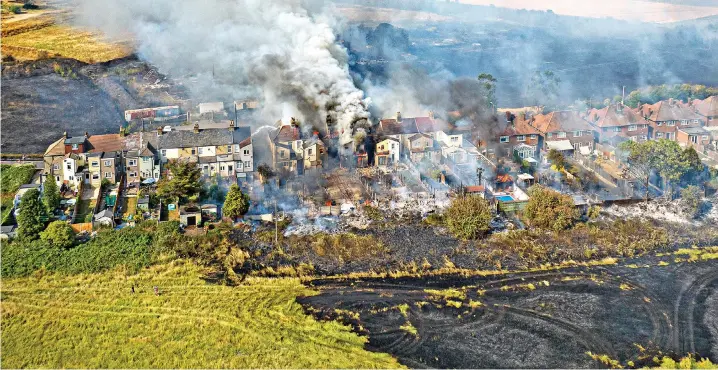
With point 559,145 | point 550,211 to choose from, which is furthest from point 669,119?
point 550,211

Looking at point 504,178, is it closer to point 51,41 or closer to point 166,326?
point 166,326

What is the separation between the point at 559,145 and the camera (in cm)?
4738

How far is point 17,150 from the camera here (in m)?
48.1

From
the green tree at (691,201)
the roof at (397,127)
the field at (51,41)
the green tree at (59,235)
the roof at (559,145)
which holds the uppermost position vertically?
the field at (51,41)

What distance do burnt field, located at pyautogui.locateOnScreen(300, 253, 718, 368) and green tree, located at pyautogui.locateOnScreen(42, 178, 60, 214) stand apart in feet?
54.4

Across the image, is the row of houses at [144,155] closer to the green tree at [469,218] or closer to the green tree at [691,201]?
the green tree at [469,218]

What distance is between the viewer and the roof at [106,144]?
135ft

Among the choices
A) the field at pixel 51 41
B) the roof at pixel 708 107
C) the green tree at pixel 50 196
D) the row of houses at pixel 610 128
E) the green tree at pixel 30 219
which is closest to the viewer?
the green tree at pixel 30 219

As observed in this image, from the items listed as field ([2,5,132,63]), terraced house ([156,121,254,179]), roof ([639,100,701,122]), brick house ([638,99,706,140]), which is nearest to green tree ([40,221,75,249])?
terraced house ([156,121,254,179])

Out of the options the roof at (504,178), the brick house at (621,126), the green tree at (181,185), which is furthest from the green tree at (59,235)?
the brick house at (621,126)

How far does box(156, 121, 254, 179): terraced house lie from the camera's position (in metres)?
41.0

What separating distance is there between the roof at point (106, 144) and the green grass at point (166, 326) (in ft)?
43.1

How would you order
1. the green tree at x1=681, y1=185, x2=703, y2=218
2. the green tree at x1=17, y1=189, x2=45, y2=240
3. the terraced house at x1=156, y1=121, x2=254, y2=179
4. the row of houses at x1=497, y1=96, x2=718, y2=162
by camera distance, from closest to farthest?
the green tree at x1=17, y1=189, x2=45, y2=240
the green tree at x1=681, y1=185, x2=703, y2=218
the terraced house at x1=156, y1=121, x2=254, y2=179
the row of houses at x1=497, y1=96, x2=718, y2=162

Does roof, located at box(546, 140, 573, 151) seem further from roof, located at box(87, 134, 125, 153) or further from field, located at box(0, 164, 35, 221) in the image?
field, located at box(0, 164, 35, 221)
